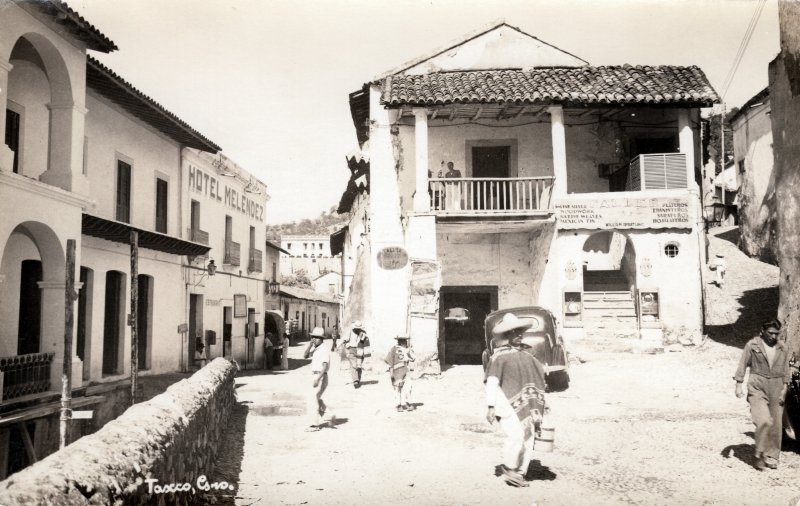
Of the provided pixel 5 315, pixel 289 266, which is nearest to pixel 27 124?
pixel 5 315

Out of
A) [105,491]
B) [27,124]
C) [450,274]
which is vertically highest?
[27,124]

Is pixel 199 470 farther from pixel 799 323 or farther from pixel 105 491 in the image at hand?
pixel 799 323

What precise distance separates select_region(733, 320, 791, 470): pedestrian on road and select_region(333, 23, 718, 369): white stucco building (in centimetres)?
810

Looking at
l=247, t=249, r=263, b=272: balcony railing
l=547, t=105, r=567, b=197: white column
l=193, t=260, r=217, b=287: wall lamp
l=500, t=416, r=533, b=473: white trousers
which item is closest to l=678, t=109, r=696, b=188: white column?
l=547, t=105, r=567, b=197: white column

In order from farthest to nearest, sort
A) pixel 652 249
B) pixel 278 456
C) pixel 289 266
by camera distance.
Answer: pixel 289 266
pixel 652 249
pixel 278 456

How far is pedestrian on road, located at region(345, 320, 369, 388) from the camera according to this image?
13.9 meters

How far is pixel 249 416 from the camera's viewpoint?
33.6 ft

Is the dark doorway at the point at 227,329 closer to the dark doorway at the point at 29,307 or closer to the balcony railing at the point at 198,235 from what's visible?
the balcony railing at the point at 198,235

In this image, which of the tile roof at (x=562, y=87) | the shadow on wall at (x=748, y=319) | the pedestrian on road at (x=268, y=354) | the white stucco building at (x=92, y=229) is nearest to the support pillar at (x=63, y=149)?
the white stucco building at (x=92, y=229)

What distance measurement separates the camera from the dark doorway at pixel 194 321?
61.0 ft

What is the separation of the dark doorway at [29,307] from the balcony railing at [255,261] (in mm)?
12998

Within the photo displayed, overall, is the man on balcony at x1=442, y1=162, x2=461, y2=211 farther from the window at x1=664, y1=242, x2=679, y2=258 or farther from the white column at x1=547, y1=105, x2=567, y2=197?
the window at x1=664, y1=242, x2=679, y2=258

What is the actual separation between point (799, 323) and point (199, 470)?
293 inches

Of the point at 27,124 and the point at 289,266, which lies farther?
the point at 289,266
